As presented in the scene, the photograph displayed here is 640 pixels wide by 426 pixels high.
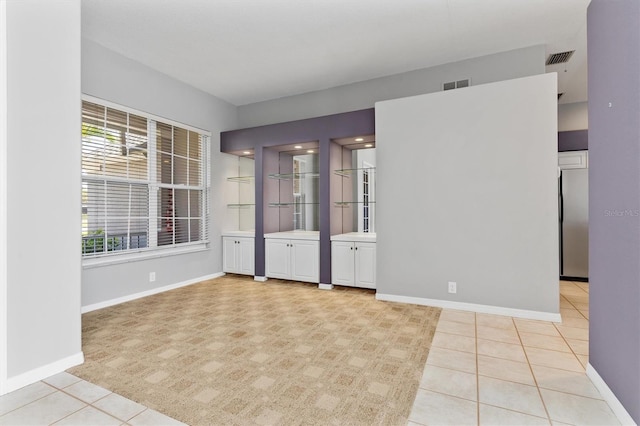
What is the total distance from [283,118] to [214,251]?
261cm

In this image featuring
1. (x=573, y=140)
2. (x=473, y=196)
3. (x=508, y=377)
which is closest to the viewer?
(x=508, y=377)

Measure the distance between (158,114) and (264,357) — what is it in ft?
12.2

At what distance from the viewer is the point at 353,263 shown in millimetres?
4617

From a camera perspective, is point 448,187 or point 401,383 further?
point 448,187

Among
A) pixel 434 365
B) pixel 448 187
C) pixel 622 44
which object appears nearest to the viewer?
pixel 622 44

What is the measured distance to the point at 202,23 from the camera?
3.45 metres

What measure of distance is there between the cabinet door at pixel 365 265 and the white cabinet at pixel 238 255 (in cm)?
185

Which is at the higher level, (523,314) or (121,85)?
(121,85)

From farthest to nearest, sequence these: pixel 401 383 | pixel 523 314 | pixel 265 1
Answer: pixel 523 314 → pixel 265 1 → pixel 401 383

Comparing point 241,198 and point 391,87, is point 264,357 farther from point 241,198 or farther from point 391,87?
point 391,87

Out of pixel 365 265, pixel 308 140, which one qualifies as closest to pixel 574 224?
pixel 365 265

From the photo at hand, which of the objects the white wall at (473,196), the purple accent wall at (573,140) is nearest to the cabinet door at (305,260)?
the white wall at (473,196)

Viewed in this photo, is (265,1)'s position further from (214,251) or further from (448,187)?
(214,251)

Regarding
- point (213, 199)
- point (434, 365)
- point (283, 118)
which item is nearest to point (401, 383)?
point (434, 365)
